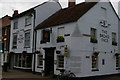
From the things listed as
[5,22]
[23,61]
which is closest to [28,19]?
[23,61]

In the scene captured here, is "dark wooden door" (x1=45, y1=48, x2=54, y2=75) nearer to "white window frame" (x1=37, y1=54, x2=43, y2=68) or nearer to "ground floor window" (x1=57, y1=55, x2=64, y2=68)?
"ground floor window" (x1=57, y1=55, x2=64, y2=68)

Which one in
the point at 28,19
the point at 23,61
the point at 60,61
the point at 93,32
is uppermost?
the point at 28,19

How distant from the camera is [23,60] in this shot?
23984 mm

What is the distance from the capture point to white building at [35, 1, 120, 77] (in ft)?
53.1

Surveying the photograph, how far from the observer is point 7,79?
15867 millimetres

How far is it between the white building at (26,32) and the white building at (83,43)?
146cm

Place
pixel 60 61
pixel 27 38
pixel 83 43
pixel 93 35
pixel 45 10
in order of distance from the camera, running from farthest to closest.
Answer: pixel 27 38
pixel 45 10
pixel 93 35
pixel 60 61
pixel 83 43

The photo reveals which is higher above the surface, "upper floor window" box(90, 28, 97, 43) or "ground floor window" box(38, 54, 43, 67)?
"upper floor window" box(90, 28, 97, 43)

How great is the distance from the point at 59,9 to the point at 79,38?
9840mm

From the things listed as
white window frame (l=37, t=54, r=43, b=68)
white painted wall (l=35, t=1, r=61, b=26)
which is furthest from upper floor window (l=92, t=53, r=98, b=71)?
white painted wall (l=35, t=1, r=61, b=26)

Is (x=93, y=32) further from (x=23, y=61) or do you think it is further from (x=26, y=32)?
(x=23, y=61)

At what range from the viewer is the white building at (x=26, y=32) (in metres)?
22.0

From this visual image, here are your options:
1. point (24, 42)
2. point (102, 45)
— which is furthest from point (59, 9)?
point (102, 45)

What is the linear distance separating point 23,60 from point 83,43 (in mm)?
10872
